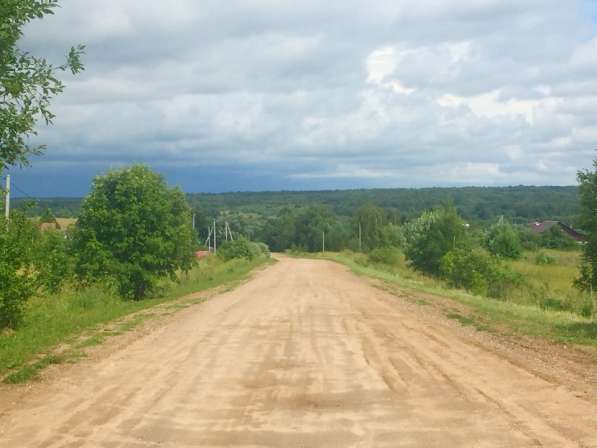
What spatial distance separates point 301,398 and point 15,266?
24.8 feet

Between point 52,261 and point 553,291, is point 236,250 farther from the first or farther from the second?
point 52,261

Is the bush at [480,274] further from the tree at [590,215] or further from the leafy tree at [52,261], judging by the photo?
the leafy tree at [52,261]

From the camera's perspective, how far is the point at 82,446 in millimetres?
6578

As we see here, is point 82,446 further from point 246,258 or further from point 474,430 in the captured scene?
point 246,258

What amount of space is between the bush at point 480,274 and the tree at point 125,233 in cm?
1769

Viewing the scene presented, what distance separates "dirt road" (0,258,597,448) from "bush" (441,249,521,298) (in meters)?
23.7

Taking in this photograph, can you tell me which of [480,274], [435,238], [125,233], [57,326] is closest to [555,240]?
[435,238]

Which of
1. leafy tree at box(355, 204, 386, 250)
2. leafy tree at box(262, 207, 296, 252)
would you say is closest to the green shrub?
leafy tree at box(355, 204, 386, 250)

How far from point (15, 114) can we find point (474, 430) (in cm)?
695

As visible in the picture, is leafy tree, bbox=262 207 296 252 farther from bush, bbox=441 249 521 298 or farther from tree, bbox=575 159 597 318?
tree, bbox=575 159 597 318

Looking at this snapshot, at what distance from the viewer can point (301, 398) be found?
28.2 feet

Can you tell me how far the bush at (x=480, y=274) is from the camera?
37.2 metres

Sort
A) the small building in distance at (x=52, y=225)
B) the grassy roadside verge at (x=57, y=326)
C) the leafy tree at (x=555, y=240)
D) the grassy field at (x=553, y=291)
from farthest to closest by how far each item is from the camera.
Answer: the leafy tree at (x=555, y=240) < the grassy field at (x=553, y=291) < the small building in distance at (x=52, y=225) < the grassy roadside verge at (x=57, y=326)

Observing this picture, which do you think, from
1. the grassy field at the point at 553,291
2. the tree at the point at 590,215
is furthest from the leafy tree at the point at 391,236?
the tree at the point at 590,215
